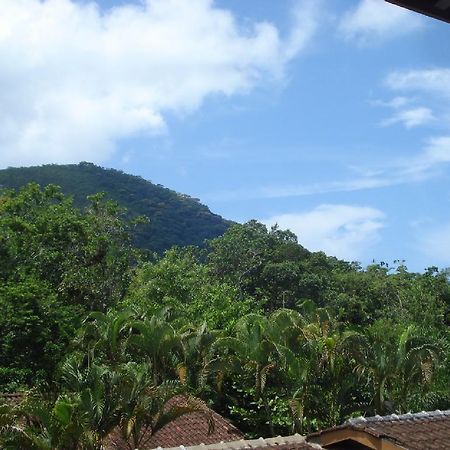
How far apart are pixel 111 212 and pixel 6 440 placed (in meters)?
20.1

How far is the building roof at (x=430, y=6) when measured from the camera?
3645 millimetres

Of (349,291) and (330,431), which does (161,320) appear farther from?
(349,291)

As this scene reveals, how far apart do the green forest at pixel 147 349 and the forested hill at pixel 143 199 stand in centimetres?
4167

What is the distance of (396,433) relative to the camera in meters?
8.21

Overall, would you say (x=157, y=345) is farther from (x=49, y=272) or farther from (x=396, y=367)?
(x=49, y=272)

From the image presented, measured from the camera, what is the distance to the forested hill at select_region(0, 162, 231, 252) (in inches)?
3095

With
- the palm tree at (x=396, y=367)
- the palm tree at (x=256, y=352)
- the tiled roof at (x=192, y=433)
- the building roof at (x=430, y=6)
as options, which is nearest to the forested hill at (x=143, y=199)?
the palm tree at (x=256, y=352)

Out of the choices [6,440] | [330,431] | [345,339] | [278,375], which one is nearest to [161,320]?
[278,375]

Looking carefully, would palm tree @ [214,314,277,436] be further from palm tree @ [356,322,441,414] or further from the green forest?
palm tree @ [356,322,441,414]

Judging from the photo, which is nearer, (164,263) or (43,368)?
(43,368)

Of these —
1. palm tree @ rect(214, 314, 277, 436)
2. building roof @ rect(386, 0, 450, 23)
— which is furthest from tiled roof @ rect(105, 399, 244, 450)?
building roof @ rect(386, 0, 450, 23)

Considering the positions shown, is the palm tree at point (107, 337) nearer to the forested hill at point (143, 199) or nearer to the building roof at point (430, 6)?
the building roof at point (430, 6)

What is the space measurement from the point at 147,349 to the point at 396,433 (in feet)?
38.2

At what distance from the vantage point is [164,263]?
30.6m
